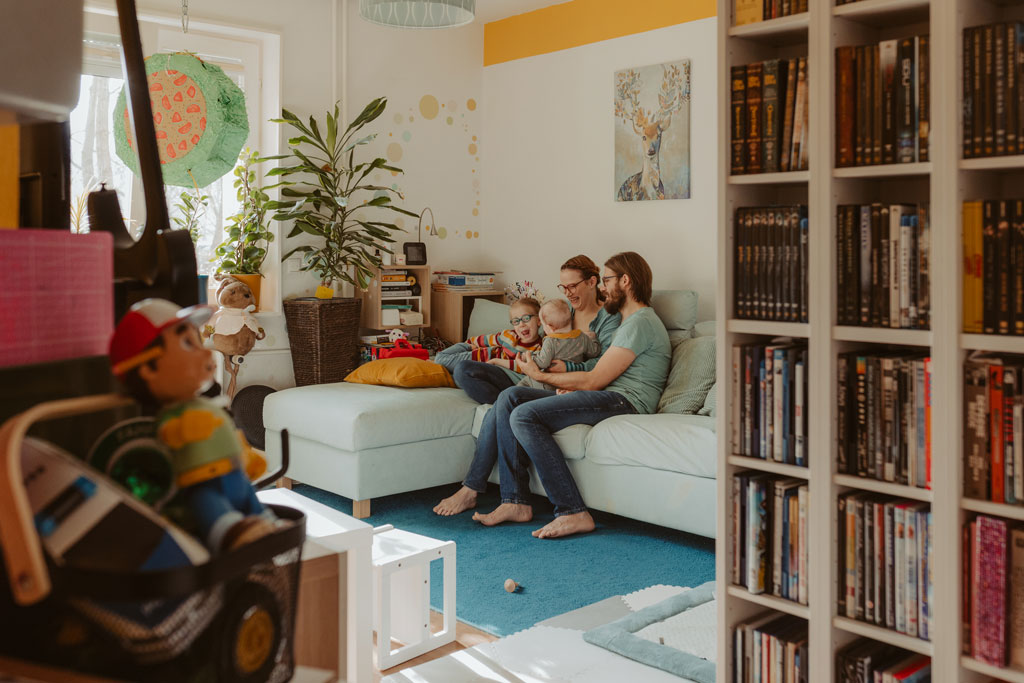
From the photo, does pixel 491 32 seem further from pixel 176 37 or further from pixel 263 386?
pixel 263 386

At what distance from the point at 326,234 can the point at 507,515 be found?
5.91ft

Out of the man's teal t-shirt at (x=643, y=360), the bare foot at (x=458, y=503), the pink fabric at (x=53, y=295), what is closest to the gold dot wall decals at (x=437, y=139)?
the man's teal t-shirt at (x=643, y=360)

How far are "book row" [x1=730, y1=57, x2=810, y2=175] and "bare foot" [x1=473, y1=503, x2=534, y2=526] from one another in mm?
2129

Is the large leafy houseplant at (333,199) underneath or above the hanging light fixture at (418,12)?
underneath

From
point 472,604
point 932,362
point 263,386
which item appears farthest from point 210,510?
point 263,386

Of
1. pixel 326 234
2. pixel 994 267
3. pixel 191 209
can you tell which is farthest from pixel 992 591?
pixel 191 209

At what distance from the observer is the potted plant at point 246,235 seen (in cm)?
448

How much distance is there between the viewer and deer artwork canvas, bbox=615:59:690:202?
445cm

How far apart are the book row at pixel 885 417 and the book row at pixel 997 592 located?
133mm

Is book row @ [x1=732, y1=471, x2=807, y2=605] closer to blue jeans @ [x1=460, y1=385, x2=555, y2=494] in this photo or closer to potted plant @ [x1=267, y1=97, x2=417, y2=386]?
blue jeans @ [x1=460, y1=385, x2=555, y2=494]

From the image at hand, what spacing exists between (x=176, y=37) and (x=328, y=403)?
2003 millimetres

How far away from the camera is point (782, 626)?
1.96 m

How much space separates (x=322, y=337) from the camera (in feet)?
14.9

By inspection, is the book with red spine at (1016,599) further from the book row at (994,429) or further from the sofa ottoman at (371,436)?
the sofa ottoman at (371,436)
